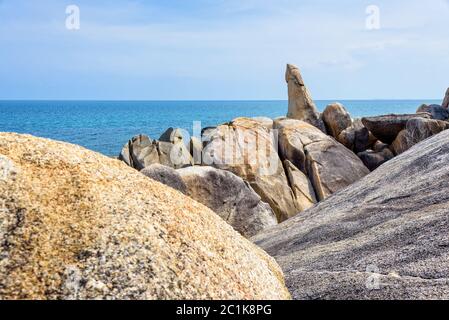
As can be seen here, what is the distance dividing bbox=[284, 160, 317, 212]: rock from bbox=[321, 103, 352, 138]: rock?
24.3 ft

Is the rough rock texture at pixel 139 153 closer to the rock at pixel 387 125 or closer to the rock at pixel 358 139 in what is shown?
the rock at pixel 358 139

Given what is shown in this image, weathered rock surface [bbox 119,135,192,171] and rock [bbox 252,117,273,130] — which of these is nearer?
rock [bbox 252,117,273,130]

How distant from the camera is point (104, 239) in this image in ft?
18.4

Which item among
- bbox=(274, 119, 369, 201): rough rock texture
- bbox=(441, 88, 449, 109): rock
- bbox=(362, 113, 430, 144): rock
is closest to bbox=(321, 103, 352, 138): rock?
bbox=(362, 113, 430, 144): rock

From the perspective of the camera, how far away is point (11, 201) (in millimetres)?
5883

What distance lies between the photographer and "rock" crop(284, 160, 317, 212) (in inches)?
784

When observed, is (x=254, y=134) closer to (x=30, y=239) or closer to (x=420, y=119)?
(x=420, y=119)

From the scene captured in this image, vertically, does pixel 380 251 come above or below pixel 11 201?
below

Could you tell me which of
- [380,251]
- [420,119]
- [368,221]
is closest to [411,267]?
[380,251]

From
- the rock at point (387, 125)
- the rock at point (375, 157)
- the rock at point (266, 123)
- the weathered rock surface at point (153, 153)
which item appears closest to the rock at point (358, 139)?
the rock at point (387, 125)

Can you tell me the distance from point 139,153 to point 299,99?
1080cm

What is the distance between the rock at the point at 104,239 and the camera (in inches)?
207

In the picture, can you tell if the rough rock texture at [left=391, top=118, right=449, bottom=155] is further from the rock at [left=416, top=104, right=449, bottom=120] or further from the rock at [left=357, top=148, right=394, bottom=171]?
the rock at [left=416, top=104, right=449, bottom=120]
